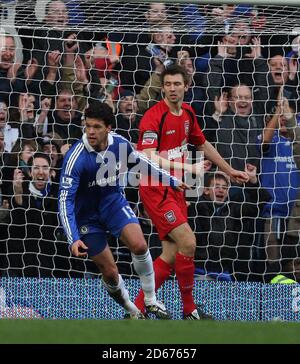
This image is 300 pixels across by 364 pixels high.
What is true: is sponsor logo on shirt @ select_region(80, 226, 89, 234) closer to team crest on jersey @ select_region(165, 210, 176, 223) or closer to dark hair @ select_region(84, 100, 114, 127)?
team crest on jersey @ select_region(165, 210, 176, 223)

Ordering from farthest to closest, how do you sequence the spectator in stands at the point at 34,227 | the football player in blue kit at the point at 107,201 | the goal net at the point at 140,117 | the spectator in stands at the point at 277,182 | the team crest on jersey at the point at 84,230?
the spectator in stands at the point at 277,182, the goal net at the point at 140,117, the spectator in stands at the point at 34,227, the team crest on jersey at the point at 84,230, the football player in blue kit at the point at 107,201

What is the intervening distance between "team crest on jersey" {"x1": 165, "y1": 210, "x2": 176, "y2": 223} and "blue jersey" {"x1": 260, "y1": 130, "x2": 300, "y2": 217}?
227cm

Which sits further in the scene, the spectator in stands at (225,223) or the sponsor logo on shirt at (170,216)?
the spectator in stands at (225,223)

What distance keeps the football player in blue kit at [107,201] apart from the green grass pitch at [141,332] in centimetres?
259

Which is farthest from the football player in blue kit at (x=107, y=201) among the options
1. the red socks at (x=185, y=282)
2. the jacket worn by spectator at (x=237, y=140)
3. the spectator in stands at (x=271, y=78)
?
the spectator in stands at (x=271, y=78)

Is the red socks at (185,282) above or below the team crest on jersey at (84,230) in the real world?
below

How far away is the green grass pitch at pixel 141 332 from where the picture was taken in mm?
6980

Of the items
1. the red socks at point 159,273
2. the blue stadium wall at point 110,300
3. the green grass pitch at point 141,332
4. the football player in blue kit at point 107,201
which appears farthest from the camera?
the blue stadium wall at point 110,300

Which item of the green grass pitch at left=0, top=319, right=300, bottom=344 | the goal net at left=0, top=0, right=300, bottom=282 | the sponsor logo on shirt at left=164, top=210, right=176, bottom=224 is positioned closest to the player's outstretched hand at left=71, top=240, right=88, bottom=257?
the sponsor logo on shirt at left=164, top=210, right=176, bottom=224

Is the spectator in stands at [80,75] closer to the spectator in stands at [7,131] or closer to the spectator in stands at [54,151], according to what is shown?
the spectator in stands at [54,151]

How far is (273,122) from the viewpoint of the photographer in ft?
42.6

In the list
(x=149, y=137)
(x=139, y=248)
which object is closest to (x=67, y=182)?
(x=139, y=248)

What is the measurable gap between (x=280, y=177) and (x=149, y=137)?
252cm
